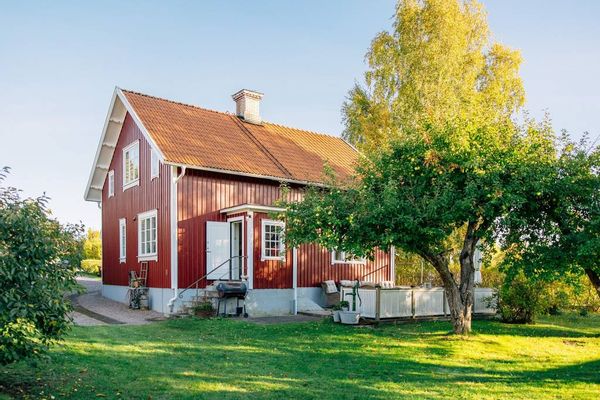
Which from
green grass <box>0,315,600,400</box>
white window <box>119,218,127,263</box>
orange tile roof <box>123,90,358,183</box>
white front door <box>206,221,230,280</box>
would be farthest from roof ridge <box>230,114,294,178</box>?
green grass <box>0,315,600,400</box>

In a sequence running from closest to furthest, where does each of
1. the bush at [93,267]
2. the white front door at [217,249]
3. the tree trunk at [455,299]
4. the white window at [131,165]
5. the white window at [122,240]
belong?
the tree trunk at [455,299], the white front door at [217,249], the white window at [131,165], the white window at [122,240], the bush at [93,267]

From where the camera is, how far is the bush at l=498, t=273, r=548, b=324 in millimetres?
15680

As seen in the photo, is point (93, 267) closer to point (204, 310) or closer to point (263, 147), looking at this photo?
point (263, 147)

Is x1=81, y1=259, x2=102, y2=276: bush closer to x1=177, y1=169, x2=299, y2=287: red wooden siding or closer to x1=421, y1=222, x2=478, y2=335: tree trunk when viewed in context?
Result: x1=177, y1=169, x2=299, y2=287: red wooden siding

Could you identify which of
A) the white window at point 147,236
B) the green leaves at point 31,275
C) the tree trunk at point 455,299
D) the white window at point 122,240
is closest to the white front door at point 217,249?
the white window at point 147,236

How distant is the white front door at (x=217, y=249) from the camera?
16.7 metres

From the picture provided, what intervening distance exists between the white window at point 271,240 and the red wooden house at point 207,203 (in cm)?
4

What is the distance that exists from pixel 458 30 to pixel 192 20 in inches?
511

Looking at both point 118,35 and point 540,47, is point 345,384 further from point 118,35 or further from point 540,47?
point 118,35

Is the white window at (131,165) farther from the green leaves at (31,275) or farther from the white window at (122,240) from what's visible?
the green leaves at (31,275)

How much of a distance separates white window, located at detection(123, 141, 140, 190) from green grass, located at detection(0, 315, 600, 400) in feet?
24.9

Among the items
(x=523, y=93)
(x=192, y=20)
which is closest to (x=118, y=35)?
(x=192, y=20)

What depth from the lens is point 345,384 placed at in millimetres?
7883

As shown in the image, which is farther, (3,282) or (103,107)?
(103,107)
